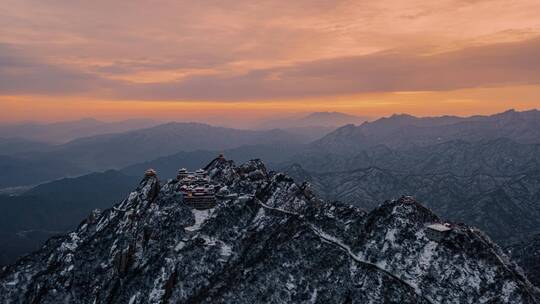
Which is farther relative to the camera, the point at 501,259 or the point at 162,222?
the point at 162,222

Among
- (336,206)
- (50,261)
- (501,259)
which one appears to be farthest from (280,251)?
(50,261)

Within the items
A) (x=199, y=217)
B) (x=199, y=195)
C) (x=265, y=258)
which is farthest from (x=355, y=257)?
(x=199, y=195)

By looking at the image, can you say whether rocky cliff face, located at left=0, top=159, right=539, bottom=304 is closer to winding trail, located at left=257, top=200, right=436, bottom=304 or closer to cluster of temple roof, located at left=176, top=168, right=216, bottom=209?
winding trail, located at left=257, top=200, right=436, bottom=304

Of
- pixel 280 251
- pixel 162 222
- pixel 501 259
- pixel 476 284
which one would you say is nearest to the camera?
pixel 476 284

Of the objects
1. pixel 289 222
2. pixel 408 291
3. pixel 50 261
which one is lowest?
pixel 50 261

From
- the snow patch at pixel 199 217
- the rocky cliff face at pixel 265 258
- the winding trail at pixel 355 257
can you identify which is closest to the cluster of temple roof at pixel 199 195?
the snow patch at pixel 199 217

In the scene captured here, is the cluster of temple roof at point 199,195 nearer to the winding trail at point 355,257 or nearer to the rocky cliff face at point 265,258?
the rocky cliff face at point 265,258

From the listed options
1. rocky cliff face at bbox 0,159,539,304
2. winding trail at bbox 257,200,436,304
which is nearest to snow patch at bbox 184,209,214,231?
rocky cliff face at bbox 0,159,539,304

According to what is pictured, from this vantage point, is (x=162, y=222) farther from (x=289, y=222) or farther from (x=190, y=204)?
(x=289, y=222)

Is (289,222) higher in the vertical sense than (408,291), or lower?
higher
